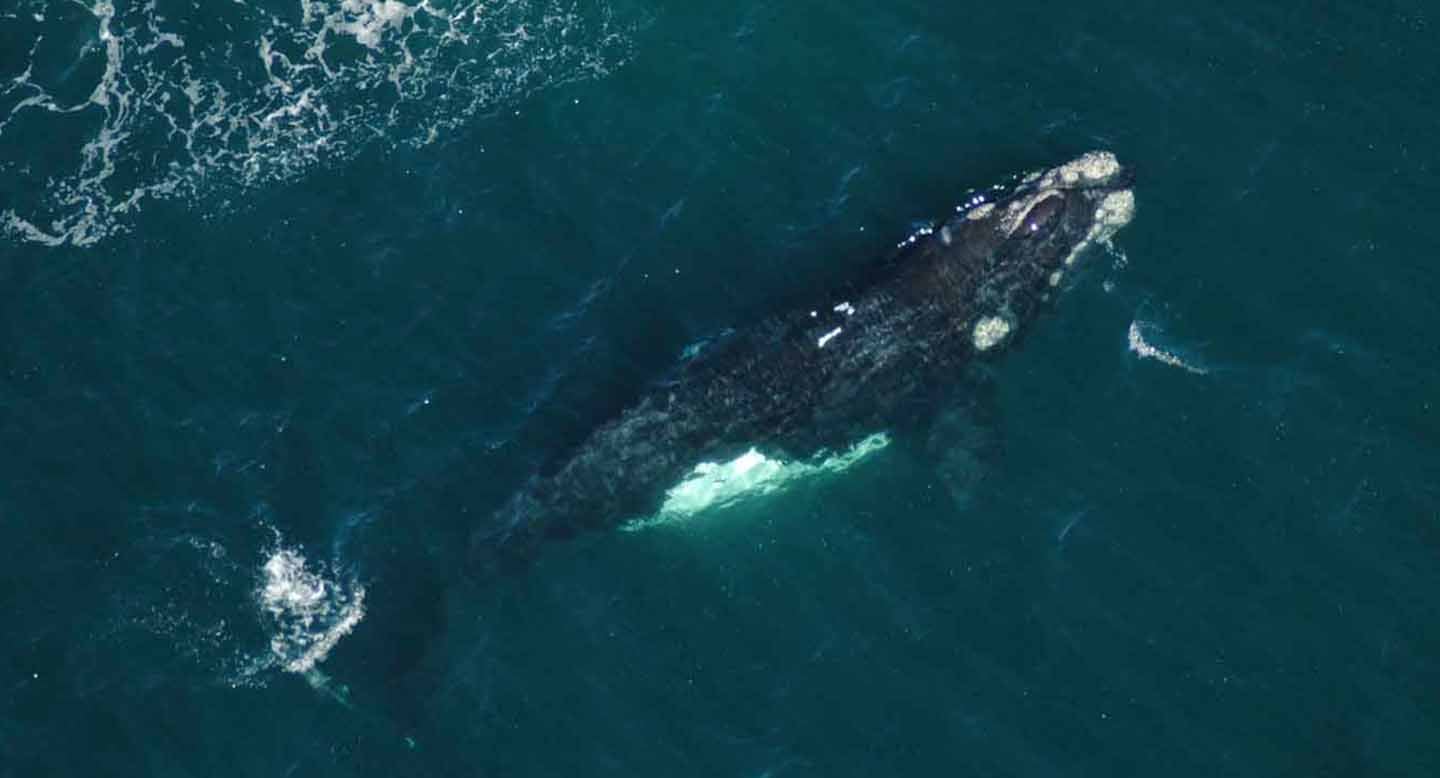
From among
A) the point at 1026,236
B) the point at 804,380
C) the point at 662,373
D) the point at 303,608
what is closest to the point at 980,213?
the point at 1026,236

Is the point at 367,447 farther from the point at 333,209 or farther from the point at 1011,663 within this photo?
the point at 1011,663

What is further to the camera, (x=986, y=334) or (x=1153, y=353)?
(x=986, y=334)

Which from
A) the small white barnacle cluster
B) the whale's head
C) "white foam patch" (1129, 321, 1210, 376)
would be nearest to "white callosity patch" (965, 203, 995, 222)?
the whale's head

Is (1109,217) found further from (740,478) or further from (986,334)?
(740,478)

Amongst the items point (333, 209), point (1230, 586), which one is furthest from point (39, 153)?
point (1230, 586)

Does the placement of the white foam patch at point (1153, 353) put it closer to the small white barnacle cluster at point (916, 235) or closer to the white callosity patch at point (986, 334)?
the white callosity patch at point (986, 334)
